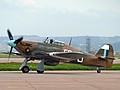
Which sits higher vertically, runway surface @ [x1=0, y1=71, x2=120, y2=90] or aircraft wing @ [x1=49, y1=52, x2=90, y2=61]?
aircraft wing @ [x1=49, y1=52, x2=90, y2=61]

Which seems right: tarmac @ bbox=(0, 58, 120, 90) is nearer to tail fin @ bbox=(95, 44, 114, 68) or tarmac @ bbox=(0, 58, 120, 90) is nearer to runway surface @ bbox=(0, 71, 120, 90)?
runway surface @ bbox=(0, 71, 120, 90)

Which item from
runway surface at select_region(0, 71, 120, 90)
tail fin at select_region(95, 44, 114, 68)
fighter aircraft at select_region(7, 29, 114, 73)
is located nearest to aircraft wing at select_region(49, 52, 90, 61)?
fighter aircraft at select_region(7, 29, 114, 73)

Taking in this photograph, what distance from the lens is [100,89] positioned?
48.5 feet

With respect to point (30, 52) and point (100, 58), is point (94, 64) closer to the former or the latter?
point (100, 58)

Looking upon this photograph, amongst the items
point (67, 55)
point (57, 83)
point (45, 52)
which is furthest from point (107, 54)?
point (57, 83)

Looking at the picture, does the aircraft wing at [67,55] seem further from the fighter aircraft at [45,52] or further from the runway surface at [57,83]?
the runway surface at [57,83]

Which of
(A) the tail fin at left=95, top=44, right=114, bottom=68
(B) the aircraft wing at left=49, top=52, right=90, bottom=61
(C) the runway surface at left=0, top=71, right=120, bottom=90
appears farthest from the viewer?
(A) the tail fin at left=95, top=44, right=114, bottom=68

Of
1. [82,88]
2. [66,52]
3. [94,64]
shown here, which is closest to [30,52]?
[66,52]

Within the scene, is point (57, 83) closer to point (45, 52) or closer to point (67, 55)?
point (67, 55)

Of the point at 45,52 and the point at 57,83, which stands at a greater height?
the point at 45,52

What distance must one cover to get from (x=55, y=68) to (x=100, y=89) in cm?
1793

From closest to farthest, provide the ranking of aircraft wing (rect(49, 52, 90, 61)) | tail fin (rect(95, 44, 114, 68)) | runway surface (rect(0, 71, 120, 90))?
1. runway surface (rect(0, 71, 120, 90))
2. aircraft wing (rect(49, 52, 90, 61))
3. tail fin (rect(95, 44, 114, 68))

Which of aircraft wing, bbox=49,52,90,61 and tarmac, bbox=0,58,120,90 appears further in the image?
aircraft wing, bbox=49,52,90,61

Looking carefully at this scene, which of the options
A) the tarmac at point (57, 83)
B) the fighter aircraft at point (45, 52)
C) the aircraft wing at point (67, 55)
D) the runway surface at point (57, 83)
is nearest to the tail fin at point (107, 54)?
the fighter aircraft at point (45, 52)
